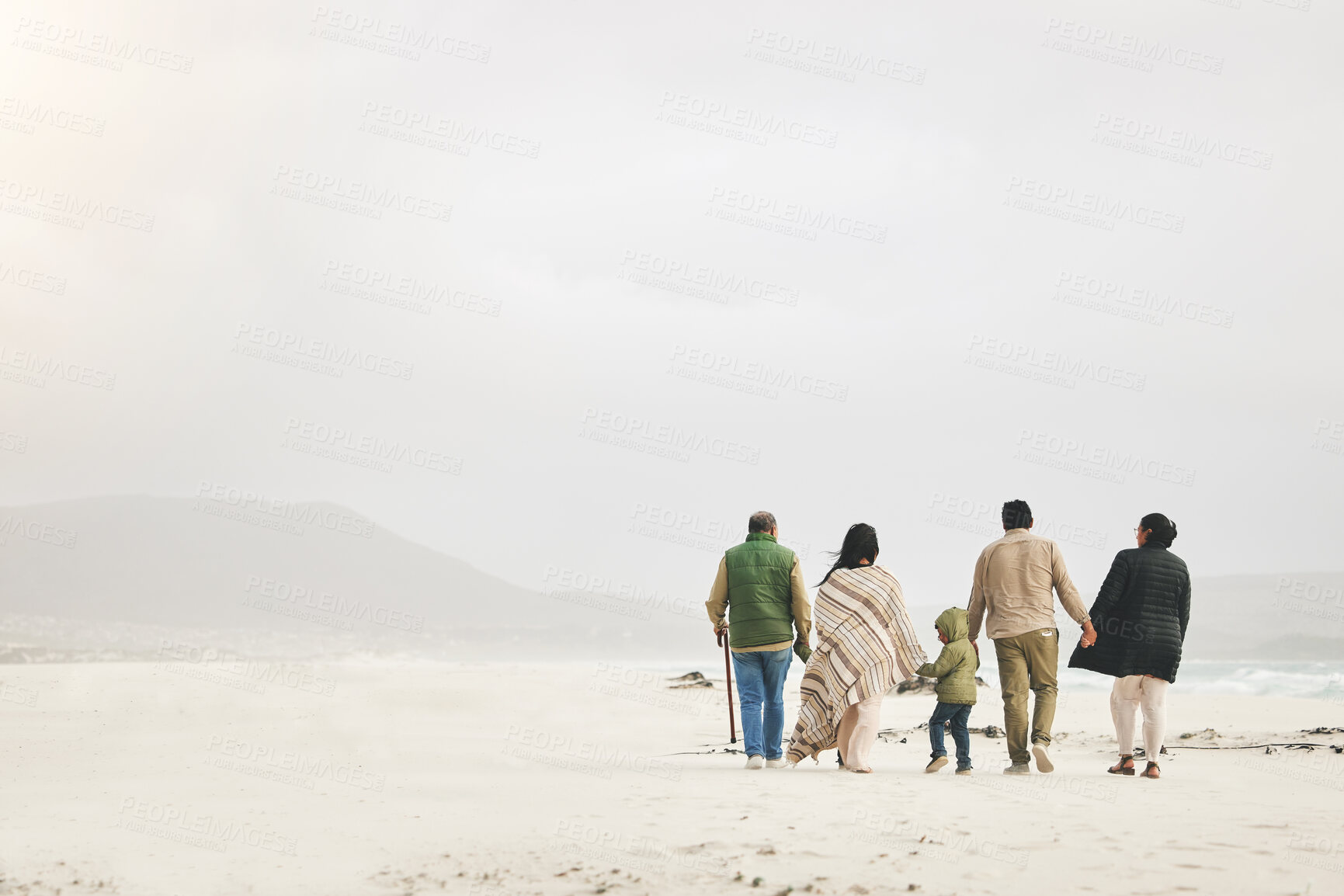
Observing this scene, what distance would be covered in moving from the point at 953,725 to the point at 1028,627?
0.96m

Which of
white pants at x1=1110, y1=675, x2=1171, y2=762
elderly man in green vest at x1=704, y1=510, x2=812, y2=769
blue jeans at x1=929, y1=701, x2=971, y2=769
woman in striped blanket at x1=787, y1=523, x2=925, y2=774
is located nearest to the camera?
white pants at x1=1110, y1=675, x2=1171, y2=762

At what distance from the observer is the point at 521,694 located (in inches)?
577

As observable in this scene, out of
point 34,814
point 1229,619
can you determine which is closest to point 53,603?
point 1229,619

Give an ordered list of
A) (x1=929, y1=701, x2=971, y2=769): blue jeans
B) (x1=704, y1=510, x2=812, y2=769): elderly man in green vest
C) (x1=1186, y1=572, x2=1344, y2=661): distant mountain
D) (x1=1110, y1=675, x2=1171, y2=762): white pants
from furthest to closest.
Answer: (x1=1186, y1=572, x2=1344, y2=661): distant mountain → (x1=704, y1=510, x2=812, y2=769): elderly man in green vest → (x1=929, y1=701, x2=971, y2=769): blue jeans → (x1=1110, y1=675, x2=1171, y2=762): white pants

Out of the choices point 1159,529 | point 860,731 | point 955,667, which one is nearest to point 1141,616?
point 1159,529

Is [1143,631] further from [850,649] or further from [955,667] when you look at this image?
[850,649]

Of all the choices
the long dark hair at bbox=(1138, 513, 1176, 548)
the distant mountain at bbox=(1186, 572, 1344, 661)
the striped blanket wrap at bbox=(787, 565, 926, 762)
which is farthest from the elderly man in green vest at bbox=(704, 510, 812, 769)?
the distant mountain at bbox=(1186, 572, 1344, 661)

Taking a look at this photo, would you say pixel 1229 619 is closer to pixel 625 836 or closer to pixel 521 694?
pixel 521 694

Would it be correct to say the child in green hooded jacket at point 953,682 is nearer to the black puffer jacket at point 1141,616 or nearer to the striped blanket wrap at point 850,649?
the striped blanket wrap at point 850,649

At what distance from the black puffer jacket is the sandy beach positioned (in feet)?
2.87

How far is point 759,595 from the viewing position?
8242mm

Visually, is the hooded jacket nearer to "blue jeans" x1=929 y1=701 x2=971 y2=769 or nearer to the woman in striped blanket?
"blue jeans" x1=929 y1=701 x2=971 y2=769

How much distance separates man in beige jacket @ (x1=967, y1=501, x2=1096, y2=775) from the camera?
7840 millimetres

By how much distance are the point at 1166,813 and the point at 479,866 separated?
388cm
